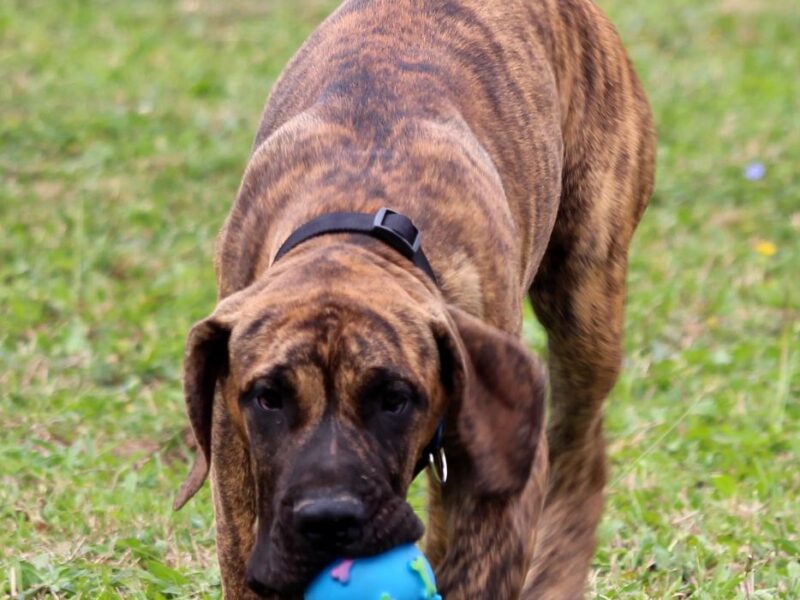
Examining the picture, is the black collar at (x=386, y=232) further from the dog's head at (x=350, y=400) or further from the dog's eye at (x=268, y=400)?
the dog's eye at (x=268, y=400)

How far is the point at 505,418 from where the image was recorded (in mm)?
3803

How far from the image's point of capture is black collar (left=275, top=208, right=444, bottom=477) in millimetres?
3963

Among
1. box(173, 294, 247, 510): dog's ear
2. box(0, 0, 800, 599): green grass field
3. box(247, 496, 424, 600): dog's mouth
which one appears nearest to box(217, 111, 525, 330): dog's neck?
box(173, 294, 247, 510): dog's ear

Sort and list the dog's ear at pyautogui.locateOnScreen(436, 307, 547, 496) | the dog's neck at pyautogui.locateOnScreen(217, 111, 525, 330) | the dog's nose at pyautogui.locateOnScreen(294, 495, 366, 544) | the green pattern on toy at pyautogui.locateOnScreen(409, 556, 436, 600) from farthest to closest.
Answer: the dog's neck at pyautogui.locateOnScreen(217, 111, 525, 330)
the dog's ear at pyautogui.locateOnScreen(436, 307, 547, 496)
the green pattern on toy at pyautogui.locateOnScreen(409, 556, 436, 600)
the dog's nose at pyautogui.locateOnScreen(294, 495, 366, 544)

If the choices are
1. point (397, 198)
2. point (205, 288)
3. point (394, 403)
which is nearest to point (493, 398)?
point (394, 403)

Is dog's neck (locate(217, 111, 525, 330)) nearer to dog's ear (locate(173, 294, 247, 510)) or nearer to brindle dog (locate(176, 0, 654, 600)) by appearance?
brindle dog (locate(176, 0, 654, 600))

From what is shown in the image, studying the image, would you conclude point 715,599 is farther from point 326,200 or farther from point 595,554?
point 326,200

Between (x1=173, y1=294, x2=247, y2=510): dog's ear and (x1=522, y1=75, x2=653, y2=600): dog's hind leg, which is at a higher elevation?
(x1=173, y1=294, x2=247, y2=510): dog's ear

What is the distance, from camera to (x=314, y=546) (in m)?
3.53

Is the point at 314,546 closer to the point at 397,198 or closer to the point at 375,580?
the point at 375,580

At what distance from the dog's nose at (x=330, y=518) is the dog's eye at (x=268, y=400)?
281 millimetres

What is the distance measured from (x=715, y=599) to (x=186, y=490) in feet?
5.01

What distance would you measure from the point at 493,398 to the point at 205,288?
3664 millimetres

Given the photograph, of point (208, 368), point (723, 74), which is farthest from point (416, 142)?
point (723, 74)
